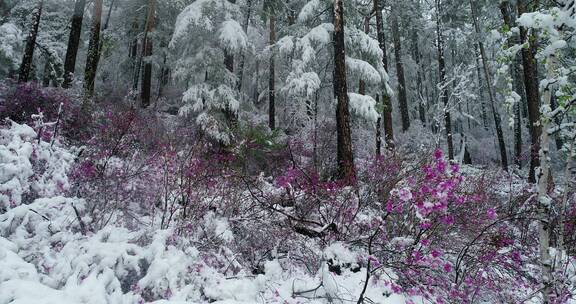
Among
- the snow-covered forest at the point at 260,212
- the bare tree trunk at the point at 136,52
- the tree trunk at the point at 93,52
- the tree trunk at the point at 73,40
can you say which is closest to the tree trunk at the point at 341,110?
the snow-covered forest at the point at 260,212

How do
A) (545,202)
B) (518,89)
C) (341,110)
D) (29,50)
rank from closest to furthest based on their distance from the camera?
(545,202) < (341,110) < (29,50) < (518,89)

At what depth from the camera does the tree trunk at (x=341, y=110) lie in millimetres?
8414

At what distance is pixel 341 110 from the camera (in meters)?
8.76

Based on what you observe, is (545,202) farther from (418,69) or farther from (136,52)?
(418,69)

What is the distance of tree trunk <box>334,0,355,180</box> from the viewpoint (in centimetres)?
841

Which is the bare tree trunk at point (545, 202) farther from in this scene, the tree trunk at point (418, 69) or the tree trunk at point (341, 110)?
the tree trunk at point (418, 69)

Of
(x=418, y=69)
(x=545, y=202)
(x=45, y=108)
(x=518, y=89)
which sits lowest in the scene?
(x=545, y=202)

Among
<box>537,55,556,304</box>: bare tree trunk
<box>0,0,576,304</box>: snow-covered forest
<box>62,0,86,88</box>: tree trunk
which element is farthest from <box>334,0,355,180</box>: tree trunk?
<box>62,0,86,88</box>: tree trunk

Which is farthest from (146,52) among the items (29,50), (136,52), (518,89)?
(518,89)

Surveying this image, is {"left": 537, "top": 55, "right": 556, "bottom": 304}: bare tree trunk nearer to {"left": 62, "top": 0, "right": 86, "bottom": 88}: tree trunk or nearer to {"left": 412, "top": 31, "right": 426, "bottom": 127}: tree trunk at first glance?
{"left": 62, "top": 0, "right": 86, "bottom": 88}: tree trunk

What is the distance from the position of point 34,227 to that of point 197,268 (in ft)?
6.66

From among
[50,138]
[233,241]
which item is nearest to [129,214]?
[233,241]

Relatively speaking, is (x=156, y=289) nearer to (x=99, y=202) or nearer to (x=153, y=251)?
(x=153, y=251)

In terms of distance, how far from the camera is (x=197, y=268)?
14.4 feet
